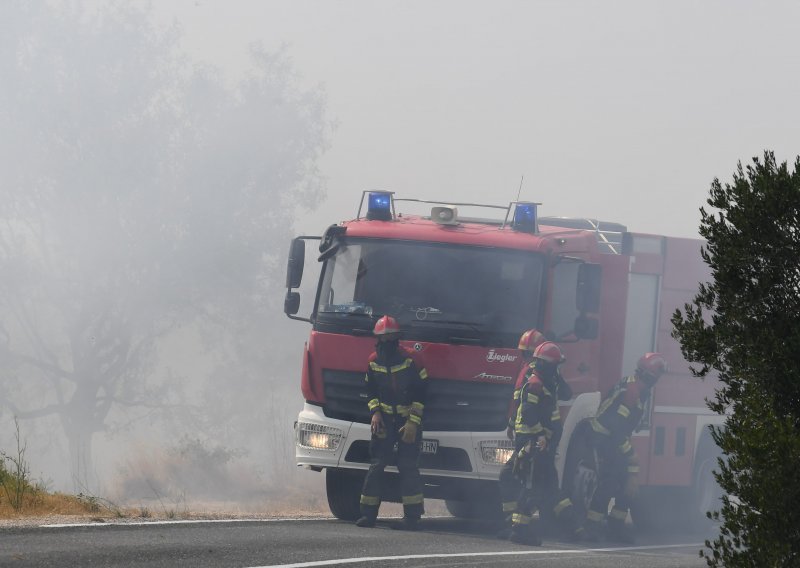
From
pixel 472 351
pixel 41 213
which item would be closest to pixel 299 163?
pixel 41 213

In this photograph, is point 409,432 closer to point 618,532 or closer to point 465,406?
point 465,406

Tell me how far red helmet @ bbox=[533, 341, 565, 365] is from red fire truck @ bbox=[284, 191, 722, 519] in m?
0.54

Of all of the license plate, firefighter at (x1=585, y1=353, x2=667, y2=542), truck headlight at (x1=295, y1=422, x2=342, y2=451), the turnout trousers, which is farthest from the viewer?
firefighter at (x1=585, y1=353, x2=667, y2=542)

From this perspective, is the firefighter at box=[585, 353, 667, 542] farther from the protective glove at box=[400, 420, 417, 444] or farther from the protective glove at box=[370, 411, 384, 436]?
the protective glove at box=[370, 411, 384, 436]

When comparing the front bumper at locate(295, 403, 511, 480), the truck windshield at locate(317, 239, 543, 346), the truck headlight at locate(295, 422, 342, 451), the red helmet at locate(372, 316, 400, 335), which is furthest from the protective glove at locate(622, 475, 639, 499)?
the red helmet at locate(372, 316, 400, 335)

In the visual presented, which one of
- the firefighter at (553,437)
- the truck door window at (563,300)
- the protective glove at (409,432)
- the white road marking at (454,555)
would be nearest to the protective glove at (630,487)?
the white road marking at (454,555)

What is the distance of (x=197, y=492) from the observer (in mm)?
25562

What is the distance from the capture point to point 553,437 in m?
11.7

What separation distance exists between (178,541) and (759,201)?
5.11 meters

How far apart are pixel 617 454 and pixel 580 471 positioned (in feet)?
1.30

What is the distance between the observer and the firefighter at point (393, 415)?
11742mm

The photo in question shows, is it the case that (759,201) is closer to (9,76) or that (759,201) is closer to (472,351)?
(472,351)

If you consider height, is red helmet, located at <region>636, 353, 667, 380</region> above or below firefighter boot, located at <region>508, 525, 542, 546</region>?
above

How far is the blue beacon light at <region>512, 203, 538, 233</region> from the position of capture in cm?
1309
